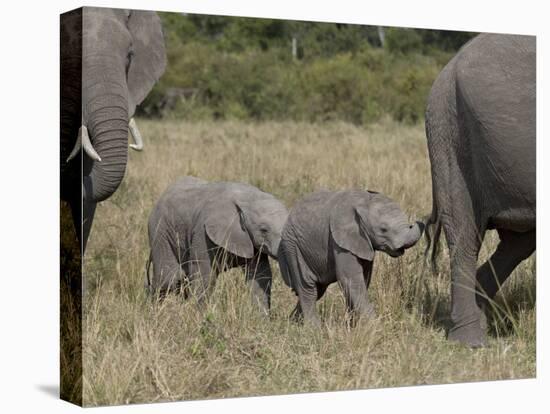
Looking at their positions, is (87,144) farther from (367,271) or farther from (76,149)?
(367,271)

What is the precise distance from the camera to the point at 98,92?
592cm

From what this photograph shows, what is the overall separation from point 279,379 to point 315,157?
6.41 meters

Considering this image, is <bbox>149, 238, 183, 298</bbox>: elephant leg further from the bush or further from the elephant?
the bush

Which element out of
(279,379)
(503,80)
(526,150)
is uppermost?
(503,80)

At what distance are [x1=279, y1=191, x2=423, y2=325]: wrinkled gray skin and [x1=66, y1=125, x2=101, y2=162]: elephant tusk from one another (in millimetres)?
1180

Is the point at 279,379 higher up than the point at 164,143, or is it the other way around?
the point at 164,143

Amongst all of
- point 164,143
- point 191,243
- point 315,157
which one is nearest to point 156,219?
point 191,243

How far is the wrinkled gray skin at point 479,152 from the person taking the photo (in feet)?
19.8

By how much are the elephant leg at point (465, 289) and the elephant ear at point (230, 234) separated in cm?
116

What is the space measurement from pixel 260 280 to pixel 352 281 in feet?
2.32

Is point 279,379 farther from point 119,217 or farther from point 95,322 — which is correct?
point 119,217

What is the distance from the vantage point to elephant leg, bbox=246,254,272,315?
6.37 metres

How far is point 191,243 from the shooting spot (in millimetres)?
6719

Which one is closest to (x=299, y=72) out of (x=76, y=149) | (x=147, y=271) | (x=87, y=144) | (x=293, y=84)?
(x=293, y=84)
